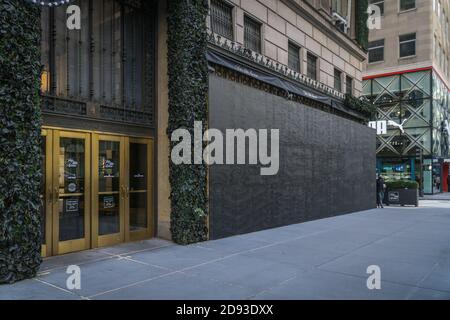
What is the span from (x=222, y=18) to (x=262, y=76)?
83.1 inches

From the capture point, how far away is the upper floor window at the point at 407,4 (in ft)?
111

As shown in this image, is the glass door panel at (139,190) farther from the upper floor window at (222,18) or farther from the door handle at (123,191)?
the upper floor window at (222,18)

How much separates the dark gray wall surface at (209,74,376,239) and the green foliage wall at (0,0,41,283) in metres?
4.49

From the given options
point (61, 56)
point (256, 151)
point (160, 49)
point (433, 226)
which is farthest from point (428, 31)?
point (61, 56)

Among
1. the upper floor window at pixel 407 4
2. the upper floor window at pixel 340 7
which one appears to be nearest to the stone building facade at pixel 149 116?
the upper floor window at pixel 340 7

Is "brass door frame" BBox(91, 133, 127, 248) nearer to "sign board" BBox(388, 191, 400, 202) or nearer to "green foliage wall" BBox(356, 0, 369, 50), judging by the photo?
"green foliage wall" BBox(356, 0, 369, 50)

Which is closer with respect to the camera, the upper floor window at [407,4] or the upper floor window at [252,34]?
the upper floor window at [252,34]

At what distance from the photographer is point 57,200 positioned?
307 inches

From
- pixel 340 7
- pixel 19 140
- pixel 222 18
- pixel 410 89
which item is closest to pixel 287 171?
pixel 222 18

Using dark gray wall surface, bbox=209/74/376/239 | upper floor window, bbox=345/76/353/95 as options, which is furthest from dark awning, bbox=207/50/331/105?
upper floor window, bbox=345/76/353/95

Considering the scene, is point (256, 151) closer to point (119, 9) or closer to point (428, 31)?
point (119, 9)

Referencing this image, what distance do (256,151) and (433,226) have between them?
263 inches

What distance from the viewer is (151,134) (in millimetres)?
9945

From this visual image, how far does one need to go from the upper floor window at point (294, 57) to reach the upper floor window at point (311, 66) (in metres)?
0.87
